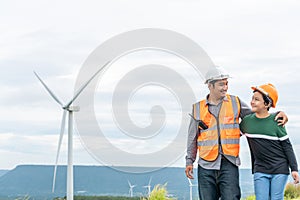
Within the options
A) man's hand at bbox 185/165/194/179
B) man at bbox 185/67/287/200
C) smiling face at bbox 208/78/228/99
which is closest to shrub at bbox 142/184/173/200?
man's hand at bbox 185/165/194/179

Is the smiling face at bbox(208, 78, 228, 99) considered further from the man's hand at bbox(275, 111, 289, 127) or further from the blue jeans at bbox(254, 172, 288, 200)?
the blue jeans at bbox(254, 172, 288, 200)

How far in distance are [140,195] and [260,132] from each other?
4738 mm

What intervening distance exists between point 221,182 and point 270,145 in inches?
25.3

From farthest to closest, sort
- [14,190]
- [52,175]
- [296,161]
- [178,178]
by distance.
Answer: [52,175] < [178,178] < [14,190] < [296,161]

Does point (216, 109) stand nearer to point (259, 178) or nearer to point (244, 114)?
point (244, 114)

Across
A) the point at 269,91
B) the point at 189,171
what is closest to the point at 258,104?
the point at 269,91

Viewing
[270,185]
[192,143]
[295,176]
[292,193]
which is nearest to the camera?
[295,176]

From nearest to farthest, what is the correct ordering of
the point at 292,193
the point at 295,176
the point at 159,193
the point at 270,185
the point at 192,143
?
the point at 295,176 < the point at 270,185 < the point at 192,143 < the point at 159,193 < the point at 292,193

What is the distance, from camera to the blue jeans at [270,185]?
6977 millimetres

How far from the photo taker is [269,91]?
278 inches

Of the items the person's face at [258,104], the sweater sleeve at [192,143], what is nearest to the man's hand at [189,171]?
the sweater sleeve at [192,143]

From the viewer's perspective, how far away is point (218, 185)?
23.1ft

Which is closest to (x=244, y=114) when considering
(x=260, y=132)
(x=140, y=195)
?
(x=260, y=132)

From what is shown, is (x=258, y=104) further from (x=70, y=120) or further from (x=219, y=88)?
(x=70, y=120)
